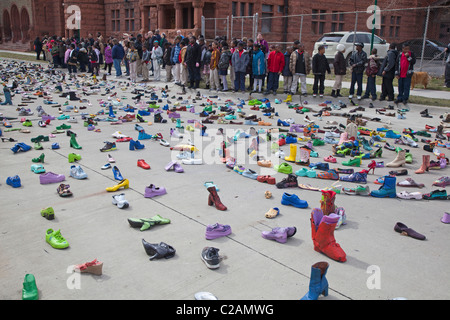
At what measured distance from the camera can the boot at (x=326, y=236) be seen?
13.4ft

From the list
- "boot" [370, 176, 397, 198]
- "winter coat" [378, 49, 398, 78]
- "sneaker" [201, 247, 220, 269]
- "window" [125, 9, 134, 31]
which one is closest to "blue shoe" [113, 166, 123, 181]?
"sneaker" [201, 247, 220, 269]

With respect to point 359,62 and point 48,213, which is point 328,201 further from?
point 359,62

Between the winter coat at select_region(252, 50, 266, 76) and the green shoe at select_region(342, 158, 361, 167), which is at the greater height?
the winter coat at select_region(252, 50, 266, 76)

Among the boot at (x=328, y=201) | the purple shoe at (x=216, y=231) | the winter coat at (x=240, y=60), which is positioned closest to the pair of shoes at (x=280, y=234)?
the purple shoe at (x=216, y=231)

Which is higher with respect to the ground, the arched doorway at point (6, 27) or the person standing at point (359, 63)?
the arched doorway at point (6, 27)

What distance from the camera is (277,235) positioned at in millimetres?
4484

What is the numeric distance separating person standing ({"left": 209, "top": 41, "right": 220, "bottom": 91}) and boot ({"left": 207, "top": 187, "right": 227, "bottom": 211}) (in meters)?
12.2

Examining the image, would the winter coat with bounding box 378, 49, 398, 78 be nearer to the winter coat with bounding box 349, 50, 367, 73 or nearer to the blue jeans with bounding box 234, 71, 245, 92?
the winter coat with bounding box 349, 50, 367, 73

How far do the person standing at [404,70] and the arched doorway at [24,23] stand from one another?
4269 centimetres

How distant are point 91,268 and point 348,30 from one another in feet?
108

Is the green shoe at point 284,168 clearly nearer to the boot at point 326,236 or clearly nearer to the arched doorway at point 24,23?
the boot at point 326,236

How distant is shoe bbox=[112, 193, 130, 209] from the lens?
17.5 ft
